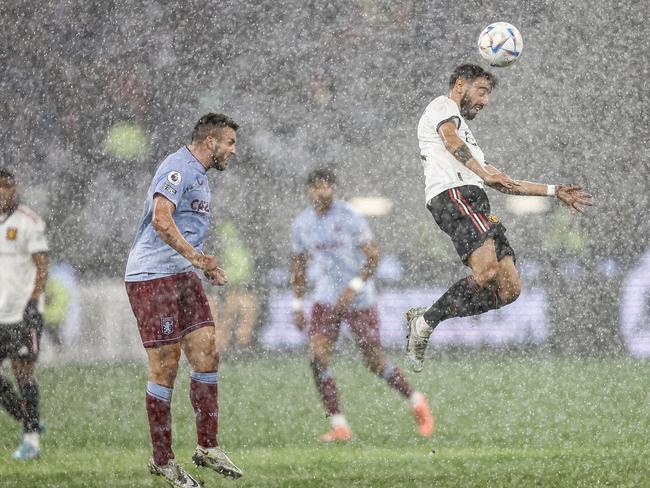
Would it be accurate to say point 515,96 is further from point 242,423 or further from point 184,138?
point 242,423

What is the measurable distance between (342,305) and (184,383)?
4787 mm

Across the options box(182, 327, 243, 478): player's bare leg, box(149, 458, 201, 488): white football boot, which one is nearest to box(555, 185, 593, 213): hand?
box(182, 327, 243, 478): player's bare leg

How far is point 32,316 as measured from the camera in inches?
A: 281

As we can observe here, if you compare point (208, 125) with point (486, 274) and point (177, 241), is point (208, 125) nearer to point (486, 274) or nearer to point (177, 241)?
point (177, 241)

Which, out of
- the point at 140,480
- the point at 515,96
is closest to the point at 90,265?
the point at 515,96

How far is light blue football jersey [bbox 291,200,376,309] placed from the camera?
24.6ft

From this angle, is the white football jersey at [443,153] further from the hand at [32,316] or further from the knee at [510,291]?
the hand at [32,316]

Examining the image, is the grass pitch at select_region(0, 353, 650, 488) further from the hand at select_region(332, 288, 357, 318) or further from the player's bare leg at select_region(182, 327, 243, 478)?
the hand at select_region(332, 288, 357, 318)

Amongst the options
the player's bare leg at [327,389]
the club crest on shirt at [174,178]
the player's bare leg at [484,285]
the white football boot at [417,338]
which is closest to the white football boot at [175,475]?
the club crest on shirt at [174,178]

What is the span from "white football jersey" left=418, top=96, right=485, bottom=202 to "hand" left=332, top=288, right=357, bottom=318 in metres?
1.15

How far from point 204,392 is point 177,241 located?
2.76 feet

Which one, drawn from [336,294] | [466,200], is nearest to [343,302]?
[336,294]

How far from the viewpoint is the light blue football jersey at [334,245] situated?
750 cm

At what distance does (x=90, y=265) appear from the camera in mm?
19562
